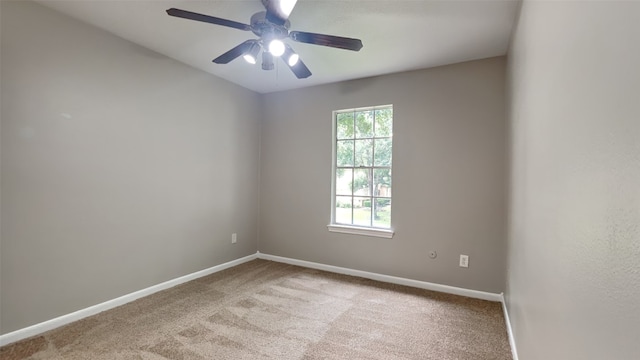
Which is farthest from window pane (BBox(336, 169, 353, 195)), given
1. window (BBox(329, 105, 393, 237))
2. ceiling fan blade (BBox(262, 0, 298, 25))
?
ceiling fan blade (BBox(262, 0, 298, 25))

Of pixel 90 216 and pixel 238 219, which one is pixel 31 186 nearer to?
pixel 90 216

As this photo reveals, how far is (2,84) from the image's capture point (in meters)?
2.02

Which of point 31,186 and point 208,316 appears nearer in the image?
point 31,186

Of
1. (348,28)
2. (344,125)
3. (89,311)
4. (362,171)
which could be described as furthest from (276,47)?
(89,311)

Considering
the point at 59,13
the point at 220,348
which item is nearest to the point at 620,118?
the point at 220,348

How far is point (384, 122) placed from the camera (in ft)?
11.7

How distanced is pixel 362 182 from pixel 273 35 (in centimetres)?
218

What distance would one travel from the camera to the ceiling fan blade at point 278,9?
1.56m

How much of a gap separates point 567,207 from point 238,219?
365cm

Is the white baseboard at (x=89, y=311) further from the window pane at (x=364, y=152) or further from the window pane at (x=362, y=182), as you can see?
the window pane at (x=364, y=152)

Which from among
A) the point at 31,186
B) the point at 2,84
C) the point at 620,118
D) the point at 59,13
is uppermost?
the point at 59,13

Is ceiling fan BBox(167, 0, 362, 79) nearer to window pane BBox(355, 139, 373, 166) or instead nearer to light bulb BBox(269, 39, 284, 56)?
light bulb BBox(269, 39, 284, 56)

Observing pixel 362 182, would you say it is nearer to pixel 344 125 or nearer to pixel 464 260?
pixel 344 125

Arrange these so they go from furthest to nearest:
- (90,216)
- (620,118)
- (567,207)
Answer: (90,216), (567,207), (620,118)
